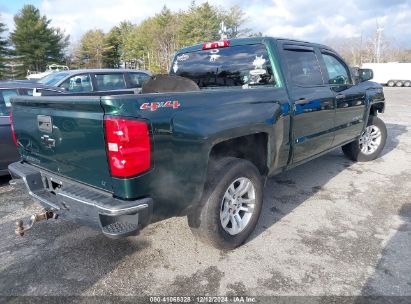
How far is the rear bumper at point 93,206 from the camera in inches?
90.0

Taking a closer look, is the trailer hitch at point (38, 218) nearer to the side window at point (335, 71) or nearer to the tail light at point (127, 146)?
the tail light at point (127, 146)

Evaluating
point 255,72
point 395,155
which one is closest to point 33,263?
point 255,72

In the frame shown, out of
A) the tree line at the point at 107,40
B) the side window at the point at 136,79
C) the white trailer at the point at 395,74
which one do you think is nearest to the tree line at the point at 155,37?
the tree line at the point at 107,40

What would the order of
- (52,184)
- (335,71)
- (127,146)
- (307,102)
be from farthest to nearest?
(335,71), (307,102), (52,184), (127,146)

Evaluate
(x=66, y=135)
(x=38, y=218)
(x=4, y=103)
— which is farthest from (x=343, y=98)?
(x=4, y=103)

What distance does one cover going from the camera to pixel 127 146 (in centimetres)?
221

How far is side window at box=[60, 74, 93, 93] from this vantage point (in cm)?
859

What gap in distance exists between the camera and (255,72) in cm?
373

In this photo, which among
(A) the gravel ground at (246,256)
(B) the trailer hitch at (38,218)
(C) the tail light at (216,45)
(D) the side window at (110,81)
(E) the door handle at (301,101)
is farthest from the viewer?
(D) the side window at (110,81)

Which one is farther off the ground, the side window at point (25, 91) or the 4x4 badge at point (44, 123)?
the side window at point (25, 91)

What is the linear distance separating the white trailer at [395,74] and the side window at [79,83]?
123ft

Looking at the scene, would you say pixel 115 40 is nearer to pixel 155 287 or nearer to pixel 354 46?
pixel 354 46

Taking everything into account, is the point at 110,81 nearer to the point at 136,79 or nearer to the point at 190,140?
the point at 136,79

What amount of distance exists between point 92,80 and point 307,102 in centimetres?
647
